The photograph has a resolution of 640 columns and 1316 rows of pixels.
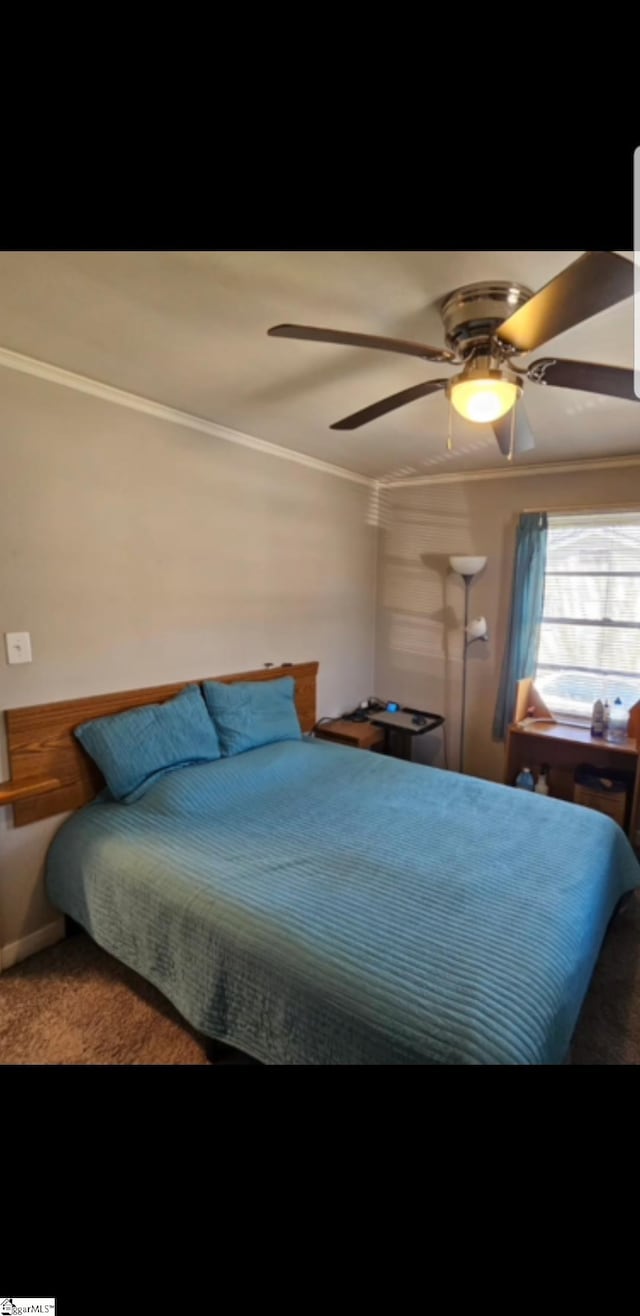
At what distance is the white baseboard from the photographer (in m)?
1.99

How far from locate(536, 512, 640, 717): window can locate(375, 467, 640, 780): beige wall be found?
0.23m

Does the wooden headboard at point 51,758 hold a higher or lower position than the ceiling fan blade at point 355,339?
lower

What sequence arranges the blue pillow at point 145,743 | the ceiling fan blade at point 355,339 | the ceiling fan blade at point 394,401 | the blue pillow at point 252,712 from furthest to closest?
the blue pillow at point 252,712, the blue pillow at point 145,743, the ceiling fan blade at point 394,401, the ceiling fan blade at point 355,339

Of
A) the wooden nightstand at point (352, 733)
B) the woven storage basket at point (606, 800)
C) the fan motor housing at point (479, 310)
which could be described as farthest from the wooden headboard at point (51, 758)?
the woven storage basket at point (606, 800)

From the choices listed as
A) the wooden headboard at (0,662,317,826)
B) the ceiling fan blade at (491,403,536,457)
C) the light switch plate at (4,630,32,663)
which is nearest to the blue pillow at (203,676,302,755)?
the wooden headboard at (0,662,317,826)

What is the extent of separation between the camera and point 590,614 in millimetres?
3160

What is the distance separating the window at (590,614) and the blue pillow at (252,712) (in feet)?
5.75

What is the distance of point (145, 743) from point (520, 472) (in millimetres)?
2850

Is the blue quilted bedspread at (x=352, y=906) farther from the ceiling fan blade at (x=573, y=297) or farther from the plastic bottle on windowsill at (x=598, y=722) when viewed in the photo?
the ceiling fan blade at (x=573, y=297)

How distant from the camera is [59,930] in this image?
214 cm

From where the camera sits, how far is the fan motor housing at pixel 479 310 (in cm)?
131

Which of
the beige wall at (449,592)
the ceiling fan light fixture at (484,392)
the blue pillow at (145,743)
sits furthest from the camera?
the beige wall at (449,592)
